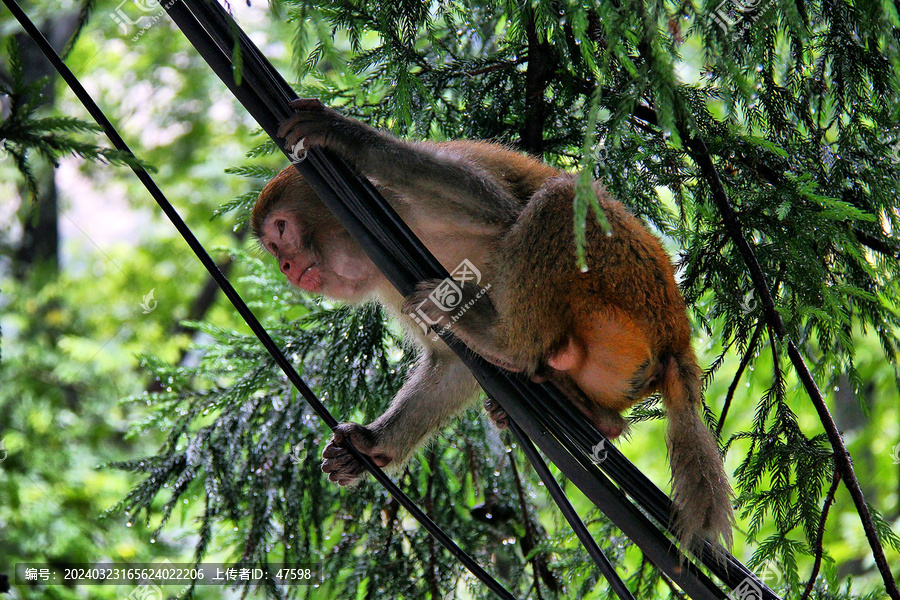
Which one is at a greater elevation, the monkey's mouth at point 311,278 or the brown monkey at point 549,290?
the monkey's mouth at point 311,278

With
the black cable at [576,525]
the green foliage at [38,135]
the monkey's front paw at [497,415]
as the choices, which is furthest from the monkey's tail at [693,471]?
the green foliage at [38,135]

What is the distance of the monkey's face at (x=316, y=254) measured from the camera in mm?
3443

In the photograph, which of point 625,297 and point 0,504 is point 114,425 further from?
point 625,297

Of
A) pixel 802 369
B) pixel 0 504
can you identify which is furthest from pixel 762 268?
pixel 0 504

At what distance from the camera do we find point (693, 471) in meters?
2.55

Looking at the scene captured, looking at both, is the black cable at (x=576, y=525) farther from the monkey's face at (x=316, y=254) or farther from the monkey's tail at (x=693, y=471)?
the monkey's face at (x=316, y=254)

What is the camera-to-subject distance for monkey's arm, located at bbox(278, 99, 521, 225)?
105 inches

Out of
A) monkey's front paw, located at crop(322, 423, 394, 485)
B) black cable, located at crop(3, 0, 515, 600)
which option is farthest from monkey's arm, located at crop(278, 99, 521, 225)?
monkey's front paw, located at crop(322, 423, 394, 485)

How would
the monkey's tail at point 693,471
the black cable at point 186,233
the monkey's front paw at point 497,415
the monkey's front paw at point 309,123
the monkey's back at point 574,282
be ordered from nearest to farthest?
the black cable at point 186,233 < the monkey's tail at point 693,471 < the monkey's front paw at point 309,123 < the monkey's back at point 574,282 < the monkey's front paw at point 497,415

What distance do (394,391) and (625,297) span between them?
1897 millimetres

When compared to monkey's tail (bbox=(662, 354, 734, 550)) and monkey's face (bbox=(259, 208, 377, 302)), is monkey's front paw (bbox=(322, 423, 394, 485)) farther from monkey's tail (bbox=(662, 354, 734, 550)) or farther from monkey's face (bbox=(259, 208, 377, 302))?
monkey's tail (bbox=(662, 354, 734, 550))

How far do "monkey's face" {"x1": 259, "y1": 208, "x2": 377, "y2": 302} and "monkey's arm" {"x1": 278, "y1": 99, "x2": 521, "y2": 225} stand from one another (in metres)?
0.59

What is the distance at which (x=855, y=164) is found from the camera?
3.16m

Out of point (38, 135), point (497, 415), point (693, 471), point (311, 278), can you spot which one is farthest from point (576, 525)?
point (38, 135)
